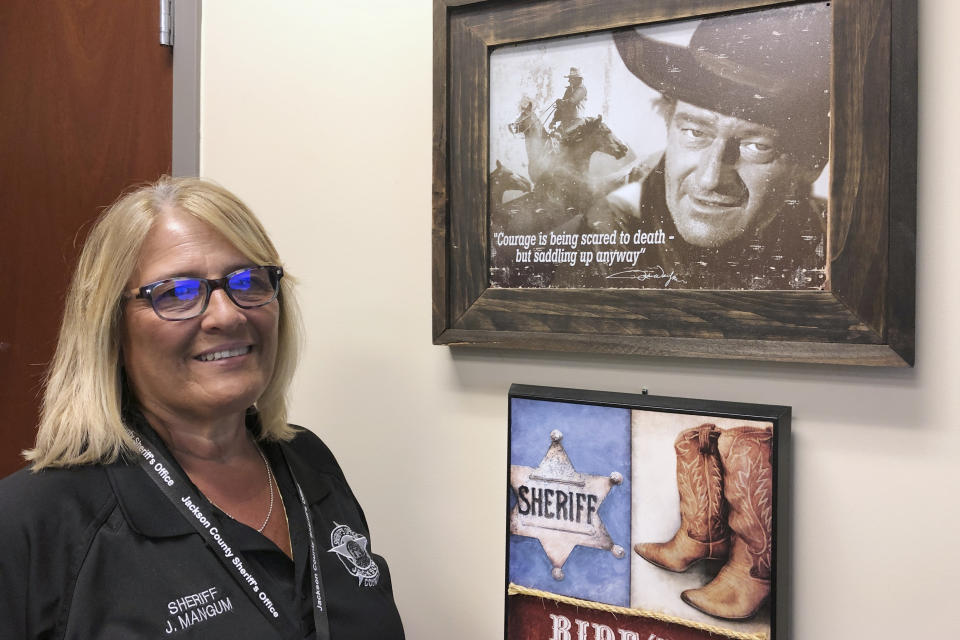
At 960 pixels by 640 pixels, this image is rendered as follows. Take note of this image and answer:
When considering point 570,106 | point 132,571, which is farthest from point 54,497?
point 570,106

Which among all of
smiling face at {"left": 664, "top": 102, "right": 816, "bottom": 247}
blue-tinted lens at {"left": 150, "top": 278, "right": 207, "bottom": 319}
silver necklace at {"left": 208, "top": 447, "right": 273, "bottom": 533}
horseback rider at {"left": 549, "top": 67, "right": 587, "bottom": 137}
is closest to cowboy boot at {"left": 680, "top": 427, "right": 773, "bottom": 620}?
smiling face at {"left": 664, "top": 102, "right": 816, "bottom": 247}

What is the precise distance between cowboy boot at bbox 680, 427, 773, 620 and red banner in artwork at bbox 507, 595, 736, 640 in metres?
0.06

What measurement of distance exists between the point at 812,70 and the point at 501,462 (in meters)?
0.69

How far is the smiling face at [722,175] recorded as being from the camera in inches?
38.9

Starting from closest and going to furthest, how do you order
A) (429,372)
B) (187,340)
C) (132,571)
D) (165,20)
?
Result: (132,571)
(187,340)
(429,372)
(165,20)

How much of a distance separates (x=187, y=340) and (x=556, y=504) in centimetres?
56

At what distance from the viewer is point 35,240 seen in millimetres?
1588

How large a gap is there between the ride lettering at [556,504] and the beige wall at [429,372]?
0.06 m

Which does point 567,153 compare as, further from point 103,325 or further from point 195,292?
point 103,325

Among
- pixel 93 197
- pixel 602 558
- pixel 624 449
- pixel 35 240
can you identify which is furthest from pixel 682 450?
pixel 35 240

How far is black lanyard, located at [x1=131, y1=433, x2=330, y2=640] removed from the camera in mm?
952

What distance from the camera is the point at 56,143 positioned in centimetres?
157

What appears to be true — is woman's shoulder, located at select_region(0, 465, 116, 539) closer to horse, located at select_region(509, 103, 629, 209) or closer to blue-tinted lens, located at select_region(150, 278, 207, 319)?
blue-tinted lens, located at select_region(150, 278, 207, 319)

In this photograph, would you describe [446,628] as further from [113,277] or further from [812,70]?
[812,70]
